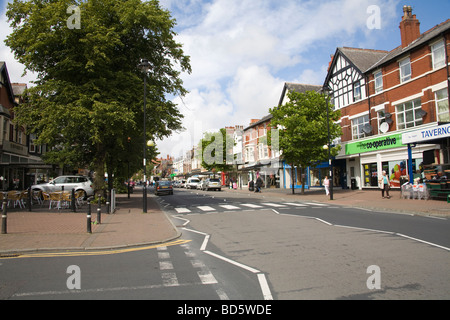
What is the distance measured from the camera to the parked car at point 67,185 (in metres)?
20.9

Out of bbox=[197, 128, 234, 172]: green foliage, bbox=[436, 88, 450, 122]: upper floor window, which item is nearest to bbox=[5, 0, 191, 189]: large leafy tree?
bbox=[436, 88, 450, 122]: upper floor window

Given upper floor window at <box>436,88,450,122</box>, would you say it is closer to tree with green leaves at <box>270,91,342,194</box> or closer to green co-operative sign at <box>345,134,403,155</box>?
green co-operative sign at <box>345,134,403,155</box>

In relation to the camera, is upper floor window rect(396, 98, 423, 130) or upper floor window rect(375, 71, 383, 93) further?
upper floor window rect(375, 71, 383, 93)

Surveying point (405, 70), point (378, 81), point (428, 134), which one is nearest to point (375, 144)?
point (378, 81)

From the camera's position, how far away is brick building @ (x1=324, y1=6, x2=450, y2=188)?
2091 centimetres

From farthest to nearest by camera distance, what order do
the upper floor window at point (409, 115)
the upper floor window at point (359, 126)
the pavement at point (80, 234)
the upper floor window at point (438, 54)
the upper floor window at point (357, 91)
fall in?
1. the upper floor window at point (357, 91)
2. the upper floor window at point (359, 126)
3. the upper floor window at point (409, 115)
4. the upper floor window at point (438, 54)
5. the pavement at point (80, 234)

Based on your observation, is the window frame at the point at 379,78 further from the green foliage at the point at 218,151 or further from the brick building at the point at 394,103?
the green foliage at the point at 218,151

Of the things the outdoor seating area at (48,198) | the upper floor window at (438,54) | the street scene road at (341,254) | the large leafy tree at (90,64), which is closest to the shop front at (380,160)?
the upper floor window at (438,54)

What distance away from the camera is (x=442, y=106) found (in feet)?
68.4

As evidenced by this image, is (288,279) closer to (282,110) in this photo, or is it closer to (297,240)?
(297,240)

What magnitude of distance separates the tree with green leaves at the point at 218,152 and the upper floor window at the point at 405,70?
36.3 metres

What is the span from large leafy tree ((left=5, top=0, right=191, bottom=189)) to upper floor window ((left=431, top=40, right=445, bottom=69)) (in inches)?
695

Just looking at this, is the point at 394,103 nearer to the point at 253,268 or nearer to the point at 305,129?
the point at 305,129

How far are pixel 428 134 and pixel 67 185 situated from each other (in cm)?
2305
